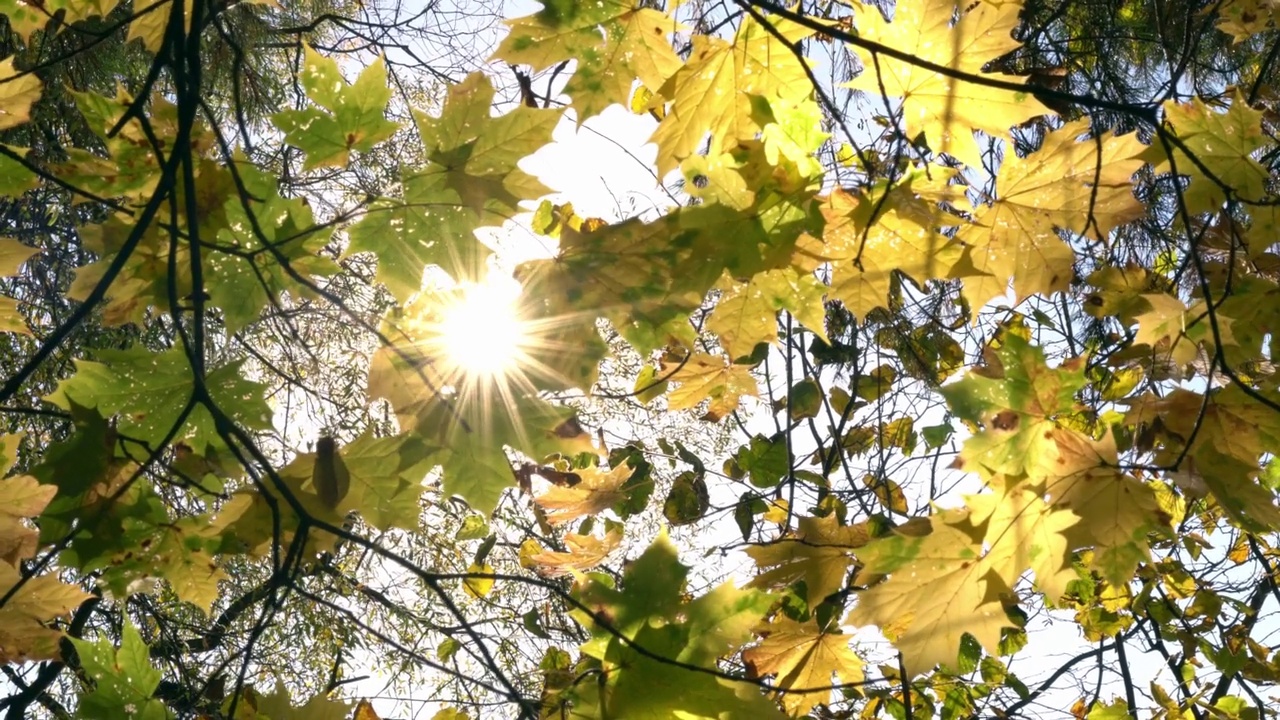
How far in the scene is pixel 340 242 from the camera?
2.97 meters

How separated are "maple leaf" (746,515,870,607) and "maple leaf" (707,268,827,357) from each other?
0.23 m

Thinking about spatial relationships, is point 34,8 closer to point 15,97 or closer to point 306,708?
point 15,97

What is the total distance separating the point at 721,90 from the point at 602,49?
0.13m

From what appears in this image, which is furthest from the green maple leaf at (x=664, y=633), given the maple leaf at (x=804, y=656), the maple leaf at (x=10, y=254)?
the maple leaf at (x=10, y=254)

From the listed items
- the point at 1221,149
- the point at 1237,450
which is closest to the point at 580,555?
the point at 1237,450

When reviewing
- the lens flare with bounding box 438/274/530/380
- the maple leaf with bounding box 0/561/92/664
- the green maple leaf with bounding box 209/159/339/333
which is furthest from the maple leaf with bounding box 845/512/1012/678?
the maple leaf with bounding box 0/561/92/664

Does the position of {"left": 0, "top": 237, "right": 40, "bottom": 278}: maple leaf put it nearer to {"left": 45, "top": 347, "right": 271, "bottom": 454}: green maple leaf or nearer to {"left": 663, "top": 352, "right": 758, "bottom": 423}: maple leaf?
{"left": 45, "top": 347, "right": 271, "bottom": 454}: green maple leaf

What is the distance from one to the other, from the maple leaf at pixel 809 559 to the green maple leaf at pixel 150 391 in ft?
1.82

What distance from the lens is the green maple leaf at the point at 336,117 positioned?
0.88 metres

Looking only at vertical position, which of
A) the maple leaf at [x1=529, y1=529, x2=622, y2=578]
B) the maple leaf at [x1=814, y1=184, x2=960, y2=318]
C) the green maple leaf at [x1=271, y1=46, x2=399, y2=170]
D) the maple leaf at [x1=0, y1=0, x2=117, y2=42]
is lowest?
the maple leaf at [x1=529, y1=529, x2=622, y2=578]

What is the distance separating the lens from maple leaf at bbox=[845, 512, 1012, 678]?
867 millimetres

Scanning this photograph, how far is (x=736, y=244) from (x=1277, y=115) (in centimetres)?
120

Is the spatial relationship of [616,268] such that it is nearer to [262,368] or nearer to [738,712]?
[738,712]

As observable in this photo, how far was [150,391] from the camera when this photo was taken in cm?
91
